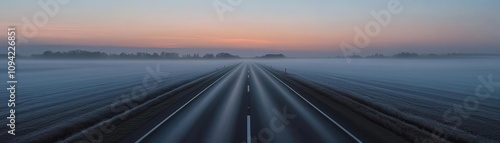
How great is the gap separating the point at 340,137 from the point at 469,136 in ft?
18.4

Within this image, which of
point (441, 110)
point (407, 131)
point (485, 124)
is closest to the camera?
point (407, 131)

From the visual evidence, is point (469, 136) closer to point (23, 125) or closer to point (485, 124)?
point (485, 124)

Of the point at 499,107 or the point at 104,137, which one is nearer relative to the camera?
the point at 104,137

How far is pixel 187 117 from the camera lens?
15.3 m

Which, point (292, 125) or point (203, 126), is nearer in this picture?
point (203, 126)

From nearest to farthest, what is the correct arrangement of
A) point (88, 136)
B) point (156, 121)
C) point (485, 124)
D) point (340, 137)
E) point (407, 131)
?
1. point (340, 137)
2. point (88, 136)
3. point (407, 131)
4. point (156, 121)
5. point (485, 124)

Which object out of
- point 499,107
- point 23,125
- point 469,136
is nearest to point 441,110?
point 499,107

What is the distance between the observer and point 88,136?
490 inches
